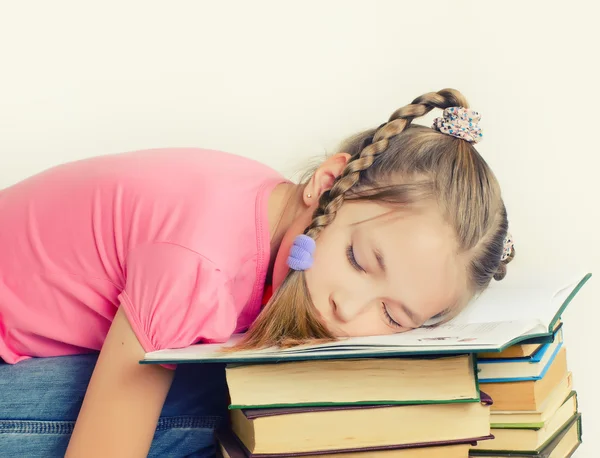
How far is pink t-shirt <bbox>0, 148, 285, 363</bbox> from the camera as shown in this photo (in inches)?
36.4

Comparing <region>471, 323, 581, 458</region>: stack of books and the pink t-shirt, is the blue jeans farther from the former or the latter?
<region>471, 323, 581, 458</region>: stack of books

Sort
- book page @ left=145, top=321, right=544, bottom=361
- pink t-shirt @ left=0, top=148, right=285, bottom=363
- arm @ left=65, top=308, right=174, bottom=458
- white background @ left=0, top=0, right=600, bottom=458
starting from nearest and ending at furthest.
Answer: book page @ left=145, top=321, right=544, bottom=361 < arm @ left=65, top=308, right=174, bottom=458 < pink t-shirt @ left=0, top=148, right=285, bottom=363 < white background @ left=0, top=0, right=600, bottom=458

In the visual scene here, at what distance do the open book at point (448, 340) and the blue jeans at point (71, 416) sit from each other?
0.25 feet

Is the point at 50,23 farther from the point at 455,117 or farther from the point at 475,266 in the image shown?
the point at 475,266

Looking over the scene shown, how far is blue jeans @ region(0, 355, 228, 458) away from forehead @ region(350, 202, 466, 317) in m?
0.26

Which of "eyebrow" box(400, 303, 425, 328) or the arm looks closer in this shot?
the arm

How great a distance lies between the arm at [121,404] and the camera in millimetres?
814

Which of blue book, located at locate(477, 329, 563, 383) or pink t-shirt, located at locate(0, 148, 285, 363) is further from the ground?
pink t-shirt, located at locate(0, 148, 285, 363)

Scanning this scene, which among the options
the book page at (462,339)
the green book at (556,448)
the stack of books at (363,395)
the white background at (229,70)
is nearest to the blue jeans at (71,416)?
the stack of books at (363,395)

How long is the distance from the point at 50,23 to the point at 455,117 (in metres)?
0.87

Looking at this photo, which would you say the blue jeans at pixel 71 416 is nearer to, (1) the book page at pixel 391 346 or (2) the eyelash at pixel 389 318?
(1) the book page at pixel 391 346

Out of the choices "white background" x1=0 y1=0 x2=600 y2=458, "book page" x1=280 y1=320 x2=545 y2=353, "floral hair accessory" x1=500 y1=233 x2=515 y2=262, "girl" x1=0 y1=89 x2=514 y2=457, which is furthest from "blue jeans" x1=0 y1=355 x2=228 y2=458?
"white background" x1=0 y1=0 x2=600 y2=458

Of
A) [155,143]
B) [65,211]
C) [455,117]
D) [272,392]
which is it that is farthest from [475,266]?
[155,143]

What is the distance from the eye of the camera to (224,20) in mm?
1463
